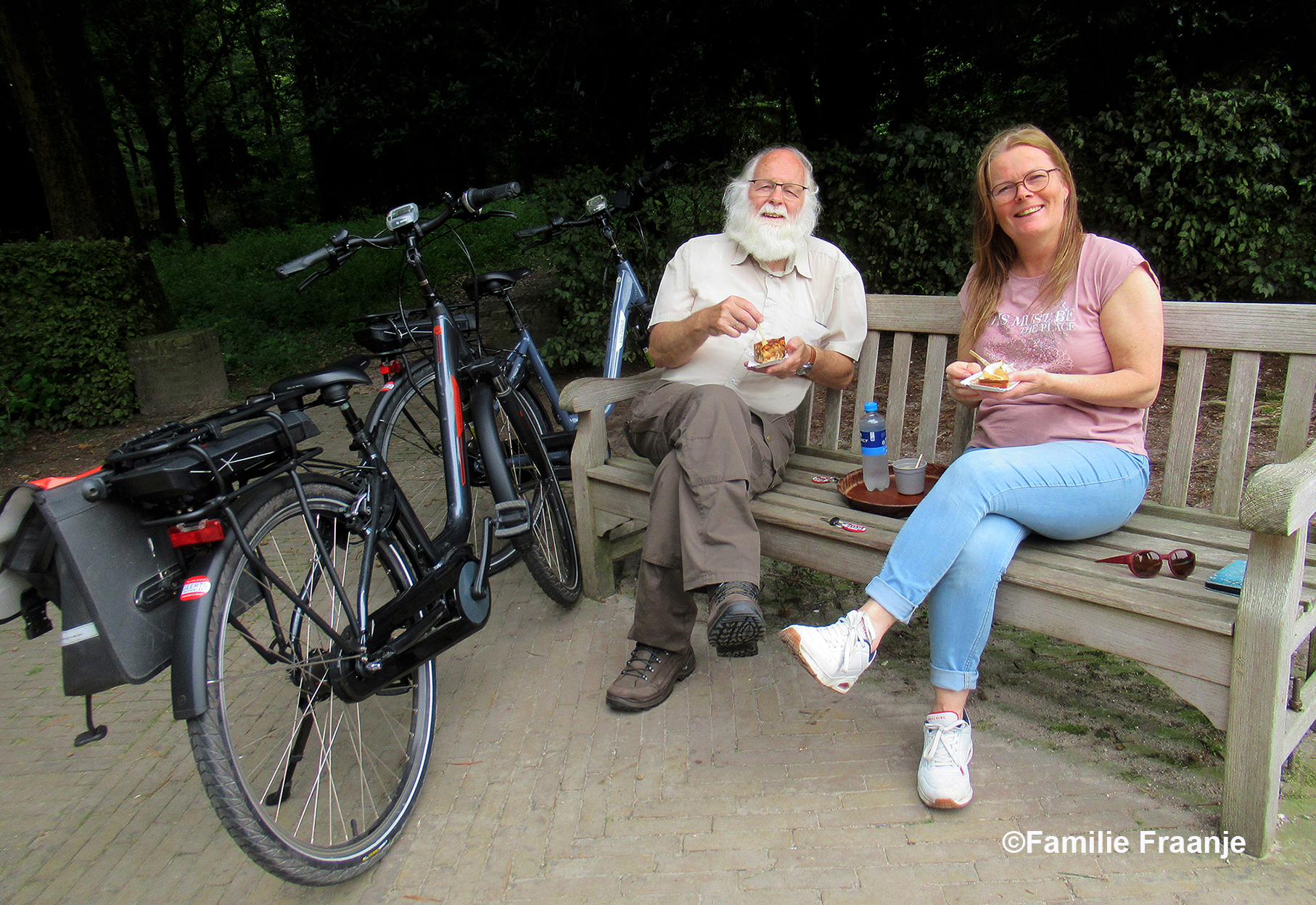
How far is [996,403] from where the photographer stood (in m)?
2.66

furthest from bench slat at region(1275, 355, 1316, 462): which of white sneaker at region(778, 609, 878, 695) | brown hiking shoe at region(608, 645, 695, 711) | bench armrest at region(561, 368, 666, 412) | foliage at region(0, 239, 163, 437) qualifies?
foliage at region(0, 239, 163, 437)

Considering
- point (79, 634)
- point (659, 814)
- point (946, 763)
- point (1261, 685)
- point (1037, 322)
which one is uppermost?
point (1037, 322)

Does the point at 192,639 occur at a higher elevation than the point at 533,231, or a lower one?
lower

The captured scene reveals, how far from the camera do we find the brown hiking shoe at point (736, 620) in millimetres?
2432

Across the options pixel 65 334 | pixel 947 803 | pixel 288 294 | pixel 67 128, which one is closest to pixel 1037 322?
pixel 947 803

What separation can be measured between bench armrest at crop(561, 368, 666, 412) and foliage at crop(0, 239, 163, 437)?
559 cm

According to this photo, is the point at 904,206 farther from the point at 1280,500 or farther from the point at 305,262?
the point at 1280,500

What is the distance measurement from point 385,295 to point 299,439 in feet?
28.3

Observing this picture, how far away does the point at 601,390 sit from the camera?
3.42 m

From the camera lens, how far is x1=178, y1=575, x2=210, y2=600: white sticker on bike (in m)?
1.92

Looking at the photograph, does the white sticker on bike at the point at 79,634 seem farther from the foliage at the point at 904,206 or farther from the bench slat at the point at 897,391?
the foliage at the point at 904,206

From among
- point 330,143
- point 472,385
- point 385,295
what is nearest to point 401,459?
point 472,385

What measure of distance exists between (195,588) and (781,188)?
227 cm

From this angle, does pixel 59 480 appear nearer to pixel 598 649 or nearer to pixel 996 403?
pixel 598 649
